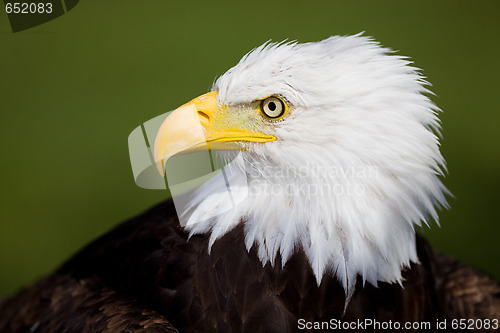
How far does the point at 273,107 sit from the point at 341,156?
0.19m

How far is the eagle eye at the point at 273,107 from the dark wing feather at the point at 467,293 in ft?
3.54

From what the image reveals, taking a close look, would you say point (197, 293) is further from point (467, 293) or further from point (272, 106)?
point (467, 293)

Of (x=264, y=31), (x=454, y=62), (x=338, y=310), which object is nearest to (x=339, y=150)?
(x=338, y=310)

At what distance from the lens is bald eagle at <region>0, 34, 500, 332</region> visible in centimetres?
126

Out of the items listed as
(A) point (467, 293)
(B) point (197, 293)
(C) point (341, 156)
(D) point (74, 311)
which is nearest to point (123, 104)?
(D) point (74, 311)

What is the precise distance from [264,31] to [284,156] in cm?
133

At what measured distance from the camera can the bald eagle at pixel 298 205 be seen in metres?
1.26

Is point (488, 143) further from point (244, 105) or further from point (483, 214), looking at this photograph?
point (244, 105)

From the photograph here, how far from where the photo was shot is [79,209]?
3672mm

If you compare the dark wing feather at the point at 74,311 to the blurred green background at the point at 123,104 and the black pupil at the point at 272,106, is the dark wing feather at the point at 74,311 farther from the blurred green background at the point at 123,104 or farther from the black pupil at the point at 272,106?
the blurred green background at the point at 123,104

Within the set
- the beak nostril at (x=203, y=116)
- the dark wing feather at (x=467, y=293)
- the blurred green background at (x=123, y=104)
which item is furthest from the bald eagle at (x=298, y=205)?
the blurred green background at (x=123, y=104)

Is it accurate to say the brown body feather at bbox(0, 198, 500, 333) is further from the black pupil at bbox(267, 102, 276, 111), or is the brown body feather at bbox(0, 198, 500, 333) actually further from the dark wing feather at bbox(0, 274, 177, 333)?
the black pupil at bbox(267, 102, 276, 111)

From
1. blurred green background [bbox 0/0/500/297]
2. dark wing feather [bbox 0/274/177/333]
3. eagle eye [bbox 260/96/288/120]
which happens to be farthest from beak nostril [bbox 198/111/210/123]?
blurred green background [bbox 0/0/500/297]

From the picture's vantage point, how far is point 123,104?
3.43 meters
